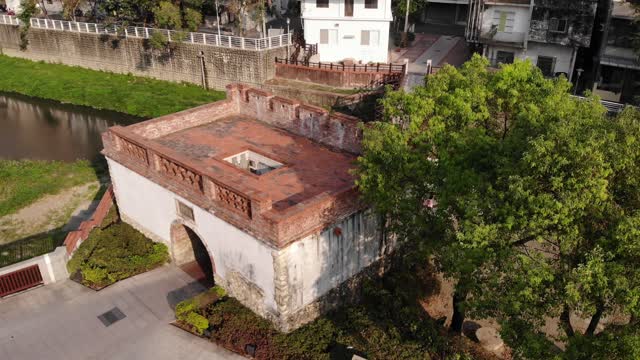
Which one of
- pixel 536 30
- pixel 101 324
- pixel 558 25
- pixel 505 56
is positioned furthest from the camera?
pixel 505 56

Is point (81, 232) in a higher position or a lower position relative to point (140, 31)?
lower

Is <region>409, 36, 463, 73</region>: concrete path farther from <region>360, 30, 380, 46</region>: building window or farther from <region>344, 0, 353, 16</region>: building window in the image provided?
<region>344, 0, 353, 16</region>: building window

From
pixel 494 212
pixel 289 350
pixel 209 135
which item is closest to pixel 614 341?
pixel 494 212

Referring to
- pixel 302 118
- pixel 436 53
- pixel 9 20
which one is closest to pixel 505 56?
pixel 436 53

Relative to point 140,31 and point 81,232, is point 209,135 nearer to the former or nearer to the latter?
point 81,232

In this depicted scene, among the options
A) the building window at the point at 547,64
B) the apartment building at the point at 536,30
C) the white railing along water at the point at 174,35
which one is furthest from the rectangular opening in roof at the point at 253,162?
the building window at the point at 547,64

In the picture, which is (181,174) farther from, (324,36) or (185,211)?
(324,36)

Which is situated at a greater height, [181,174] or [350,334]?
[181,174]
